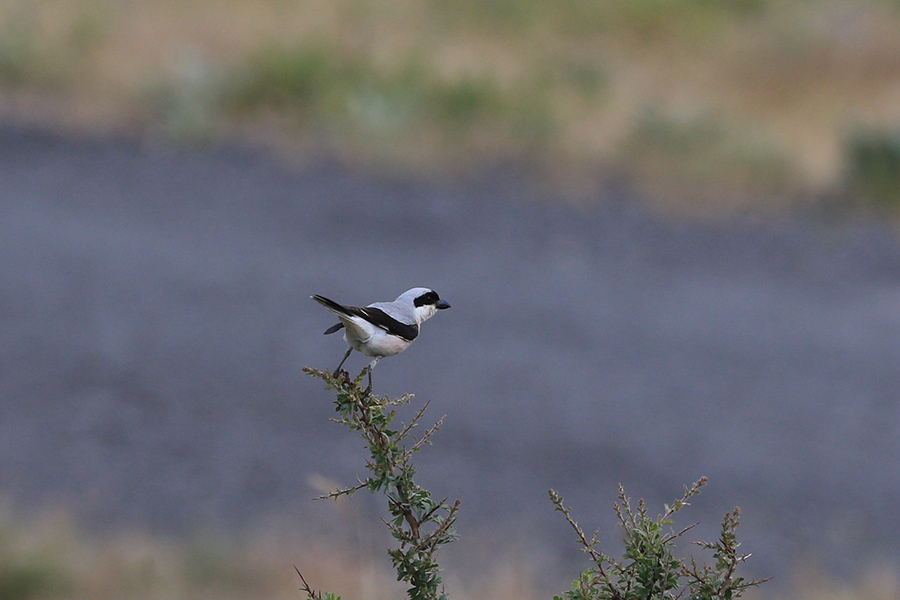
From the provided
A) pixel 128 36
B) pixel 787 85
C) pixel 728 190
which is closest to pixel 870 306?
pixel 728 190

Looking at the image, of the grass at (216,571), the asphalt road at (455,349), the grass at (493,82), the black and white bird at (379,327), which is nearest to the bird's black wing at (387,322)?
the black and white bird at (379,327)

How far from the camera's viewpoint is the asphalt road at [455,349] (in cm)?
595

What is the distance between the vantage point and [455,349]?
761cm

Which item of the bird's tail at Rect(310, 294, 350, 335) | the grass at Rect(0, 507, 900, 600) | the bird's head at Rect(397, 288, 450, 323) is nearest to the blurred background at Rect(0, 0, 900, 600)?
the grass at Rect(0, 507, 900, 600)

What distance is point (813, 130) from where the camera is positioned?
37.9 feet

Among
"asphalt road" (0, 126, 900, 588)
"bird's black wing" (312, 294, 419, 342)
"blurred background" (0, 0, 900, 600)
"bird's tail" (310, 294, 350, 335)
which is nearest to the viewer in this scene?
"bird's tail" (310, 294, 350, 335)

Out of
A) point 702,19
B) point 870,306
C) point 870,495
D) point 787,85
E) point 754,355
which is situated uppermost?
point 702,19

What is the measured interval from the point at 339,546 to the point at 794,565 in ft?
7.46

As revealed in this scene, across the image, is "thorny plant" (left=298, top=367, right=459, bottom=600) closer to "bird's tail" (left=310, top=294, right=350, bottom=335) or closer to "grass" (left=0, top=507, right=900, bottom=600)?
"bird's tail" (left=310, top=294, right=350, bottom=335)

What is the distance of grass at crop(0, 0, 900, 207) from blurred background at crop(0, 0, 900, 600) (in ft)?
0.16

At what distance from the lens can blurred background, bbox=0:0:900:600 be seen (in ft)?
18.3

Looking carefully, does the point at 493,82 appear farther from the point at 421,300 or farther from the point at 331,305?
the point at 331,305

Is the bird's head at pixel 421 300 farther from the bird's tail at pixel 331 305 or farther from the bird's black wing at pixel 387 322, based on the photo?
the bird's tail at pixel 331 305

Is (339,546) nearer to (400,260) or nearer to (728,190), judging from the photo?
(400,260)
